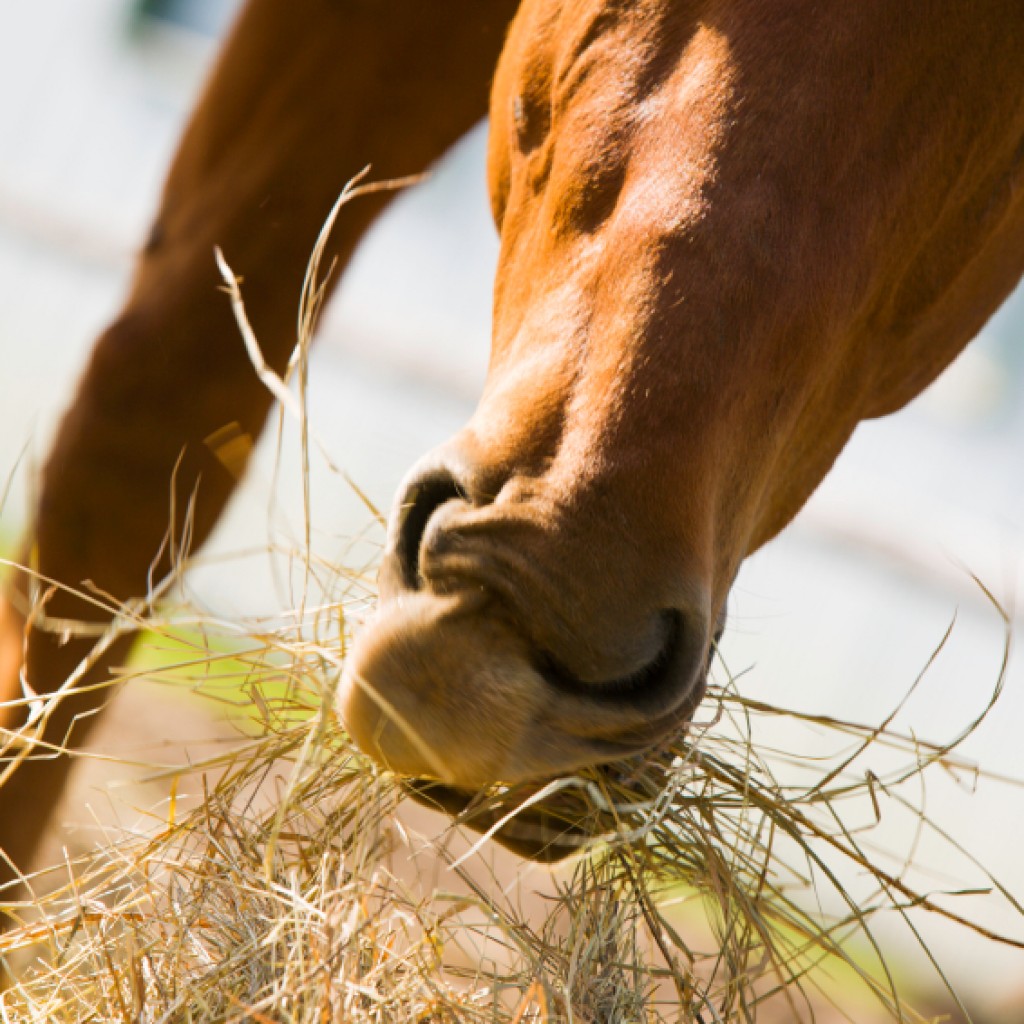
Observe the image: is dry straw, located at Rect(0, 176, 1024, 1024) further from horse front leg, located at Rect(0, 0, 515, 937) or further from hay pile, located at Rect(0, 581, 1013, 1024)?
horse front leg, located at Rect(0, 0, 515, 937)

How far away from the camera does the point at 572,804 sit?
44.1 inches

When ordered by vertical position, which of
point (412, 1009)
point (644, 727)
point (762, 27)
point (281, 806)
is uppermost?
point (762, 27)

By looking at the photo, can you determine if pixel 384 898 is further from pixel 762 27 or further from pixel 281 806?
pixel 762 27

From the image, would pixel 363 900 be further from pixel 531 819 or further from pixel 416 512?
pixel 416 512

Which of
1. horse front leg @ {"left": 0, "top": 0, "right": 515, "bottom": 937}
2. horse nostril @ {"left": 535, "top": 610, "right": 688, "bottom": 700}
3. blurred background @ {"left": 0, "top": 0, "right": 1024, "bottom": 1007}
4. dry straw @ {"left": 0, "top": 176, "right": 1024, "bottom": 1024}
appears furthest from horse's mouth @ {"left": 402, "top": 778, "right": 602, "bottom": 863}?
blurred background @ {"left": 0, "top": 0, "right": 1024, "bottom": 1007}

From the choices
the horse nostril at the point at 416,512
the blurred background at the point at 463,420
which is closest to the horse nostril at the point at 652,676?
the horse nostril at the point at 416,512

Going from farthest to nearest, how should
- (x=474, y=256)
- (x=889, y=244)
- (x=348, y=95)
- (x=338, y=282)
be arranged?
1. (x=474, y=256)
2. (x=338, y=282)
3. (x=348, y=95)
4. (x=889, y=244)

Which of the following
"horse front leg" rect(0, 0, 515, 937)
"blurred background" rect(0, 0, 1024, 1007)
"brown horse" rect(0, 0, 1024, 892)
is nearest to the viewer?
"brown horse" rect(0, 0, 1024, 892)

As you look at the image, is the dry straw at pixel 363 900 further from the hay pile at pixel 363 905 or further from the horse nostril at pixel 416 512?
the horse nostril at pixel 416 512

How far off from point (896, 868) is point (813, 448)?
385cm

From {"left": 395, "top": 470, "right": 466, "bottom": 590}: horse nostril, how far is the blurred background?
276 cm

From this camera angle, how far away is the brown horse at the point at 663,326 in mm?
958

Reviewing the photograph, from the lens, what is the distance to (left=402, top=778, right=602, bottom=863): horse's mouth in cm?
109

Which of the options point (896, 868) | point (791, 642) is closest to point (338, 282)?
point (791, 642)
